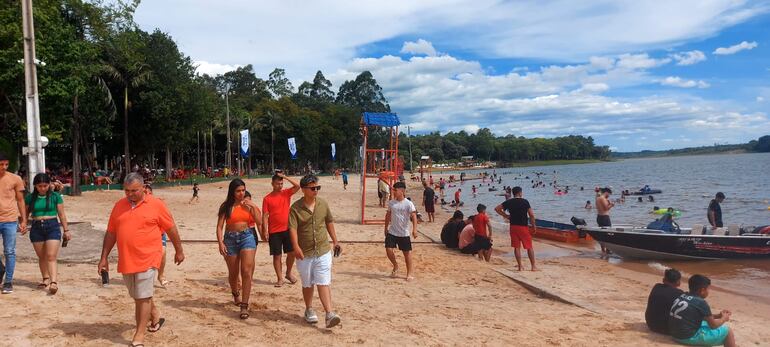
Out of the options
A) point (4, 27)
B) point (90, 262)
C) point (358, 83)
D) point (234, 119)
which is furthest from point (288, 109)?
point (90, 262)

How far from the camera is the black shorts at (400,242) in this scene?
8430 millimetres

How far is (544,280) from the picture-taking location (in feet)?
30.1

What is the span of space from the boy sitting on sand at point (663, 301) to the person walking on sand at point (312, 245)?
3.68m

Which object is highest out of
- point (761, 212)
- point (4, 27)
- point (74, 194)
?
point (4, 27)

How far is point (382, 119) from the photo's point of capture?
15148 millimetres

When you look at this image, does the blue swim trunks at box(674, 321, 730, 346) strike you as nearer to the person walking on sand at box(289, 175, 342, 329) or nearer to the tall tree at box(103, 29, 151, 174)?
the person walking on sand at box(289, 175, 342, 329)

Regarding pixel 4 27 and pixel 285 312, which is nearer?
pixel 285 312

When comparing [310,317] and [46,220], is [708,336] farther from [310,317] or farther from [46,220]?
[46,220]

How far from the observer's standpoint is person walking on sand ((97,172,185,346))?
4.51 metres

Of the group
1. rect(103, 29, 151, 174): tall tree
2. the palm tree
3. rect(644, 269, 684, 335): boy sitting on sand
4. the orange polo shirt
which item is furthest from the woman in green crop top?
the palm tree

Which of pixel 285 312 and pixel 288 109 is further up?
pixel 288 109

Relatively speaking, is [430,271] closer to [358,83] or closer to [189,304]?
[189,304]

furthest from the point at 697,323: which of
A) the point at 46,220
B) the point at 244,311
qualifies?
the point at 46,220

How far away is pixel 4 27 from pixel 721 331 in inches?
852
